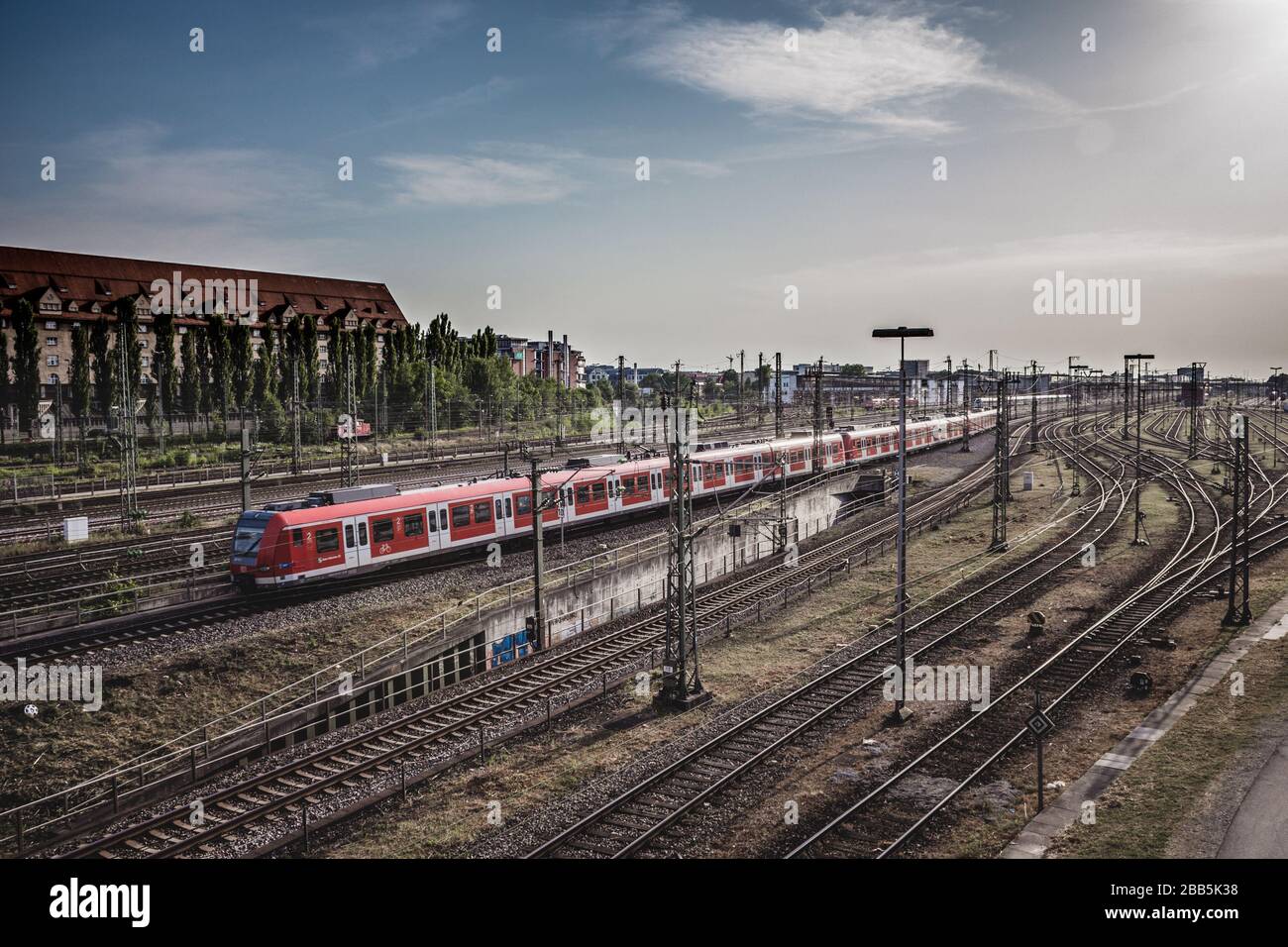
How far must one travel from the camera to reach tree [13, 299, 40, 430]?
214 feet

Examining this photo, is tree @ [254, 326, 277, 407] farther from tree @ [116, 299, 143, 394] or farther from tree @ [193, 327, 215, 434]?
tree @ [116, 299, 143, 394]

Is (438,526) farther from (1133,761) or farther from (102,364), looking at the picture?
(102,364)

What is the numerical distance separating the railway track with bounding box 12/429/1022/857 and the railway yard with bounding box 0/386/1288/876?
0.08 meters

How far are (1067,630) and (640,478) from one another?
19130mm

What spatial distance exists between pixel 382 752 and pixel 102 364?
62.6 meters

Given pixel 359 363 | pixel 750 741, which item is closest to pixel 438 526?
pixel 750 741

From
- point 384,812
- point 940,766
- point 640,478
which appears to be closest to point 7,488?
point 640,478

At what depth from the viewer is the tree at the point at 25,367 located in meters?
65.2

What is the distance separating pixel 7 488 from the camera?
152ft

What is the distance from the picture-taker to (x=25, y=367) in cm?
6538

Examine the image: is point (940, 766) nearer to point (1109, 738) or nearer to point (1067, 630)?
point (1109, 738)

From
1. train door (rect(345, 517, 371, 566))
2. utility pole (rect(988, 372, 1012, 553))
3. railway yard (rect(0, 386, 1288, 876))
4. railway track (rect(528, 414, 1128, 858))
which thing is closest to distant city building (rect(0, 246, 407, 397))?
railway yard (rect(0, 386, 1288, 876))
